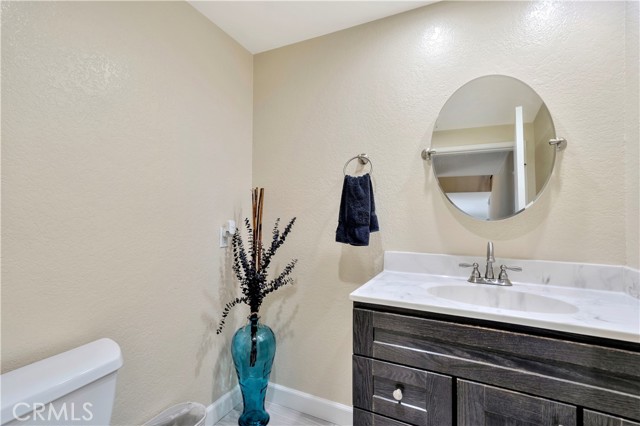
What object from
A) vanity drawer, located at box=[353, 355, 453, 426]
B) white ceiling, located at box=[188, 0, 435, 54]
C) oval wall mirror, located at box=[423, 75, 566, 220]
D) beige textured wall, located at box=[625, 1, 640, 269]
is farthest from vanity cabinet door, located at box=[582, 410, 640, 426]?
white ceiling, located at box=[188, 0, 435, 54]

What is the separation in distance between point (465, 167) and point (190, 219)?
1.38 metres

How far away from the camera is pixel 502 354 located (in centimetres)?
88

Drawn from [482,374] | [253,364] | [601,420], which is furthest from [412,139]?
[253,364]

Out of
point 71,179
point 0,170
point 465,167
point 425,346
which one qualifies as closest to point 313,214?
point 465,167

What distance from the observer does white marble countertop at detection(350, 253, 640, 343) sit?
810mm

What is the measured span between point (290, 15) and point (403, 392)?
1.81m

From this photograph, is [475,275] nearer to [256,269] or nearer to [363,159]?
→ [363,159]

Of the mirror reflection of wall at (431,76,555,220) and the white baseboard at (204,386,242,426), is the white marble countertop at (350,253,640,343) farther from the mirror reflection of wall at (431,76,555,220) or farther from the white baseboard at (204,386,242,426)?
the white baseboard at (204,386,242,426)

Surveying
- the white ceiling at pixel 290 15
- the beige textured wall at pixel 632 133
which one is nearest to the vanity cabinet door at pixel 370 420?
the beige textured wall at pixel 632 133

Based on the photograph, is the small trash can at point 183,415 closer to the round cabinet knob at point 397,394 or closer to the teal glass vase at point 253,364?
the teal glass vase at point 253,364

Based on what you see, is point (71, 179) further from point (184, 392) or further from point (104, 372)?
point (184, 392)

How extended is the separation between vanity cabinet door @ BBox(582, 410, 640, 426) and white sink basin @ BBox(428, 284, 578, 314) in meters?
0.35

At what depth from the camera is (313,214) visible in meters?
1.71

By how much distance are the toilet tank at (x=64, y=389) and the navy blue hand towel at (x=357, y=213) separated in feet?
3.26
